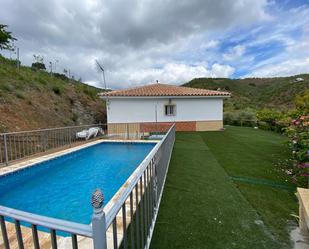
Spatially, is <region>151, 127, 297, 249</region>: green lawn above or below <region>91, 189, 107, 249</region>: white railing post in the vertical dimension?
below

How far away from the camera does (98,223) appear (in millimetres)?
952

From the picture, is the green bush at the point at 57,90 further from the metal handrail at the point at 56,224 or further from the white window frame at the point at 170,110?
the metal handrail at the point at 56,224

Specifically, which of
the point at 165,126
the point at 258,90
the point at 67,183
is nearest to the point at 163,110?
the point at 165,126

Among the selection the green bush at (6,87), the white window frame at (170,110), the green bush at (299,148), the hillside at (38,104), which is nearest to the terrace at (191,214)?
the green bush at (299,148)

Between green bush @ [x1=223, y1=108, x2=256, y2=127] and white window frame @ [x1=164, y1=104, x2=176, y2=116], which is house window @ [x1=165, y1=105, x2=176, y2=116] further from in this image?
green bush @ [x1=223, y1=108, x2=256, y2=127]

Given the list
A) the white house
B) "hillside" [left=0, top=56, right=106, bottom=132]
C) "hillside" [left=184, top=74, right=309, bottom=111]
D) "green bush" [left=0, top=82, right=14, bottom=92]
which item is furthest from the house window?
"hillside" [left=184, top=74, right=309, bottom=111]

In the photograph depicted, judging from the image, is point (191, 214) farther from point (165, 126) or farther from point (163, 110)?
point (163, 110)

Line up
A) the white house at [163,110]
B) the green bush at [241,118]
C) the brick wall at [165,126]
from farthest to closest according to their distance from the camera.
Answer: the green bush at [241,118] < the white house at [163,110] < the brick wall at [165,126]

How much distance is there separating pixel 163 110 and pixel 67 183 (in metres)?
11.0

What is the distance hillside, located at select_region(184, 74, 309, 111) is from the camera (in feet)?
102

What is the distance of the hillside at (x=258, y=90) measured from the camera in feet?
102

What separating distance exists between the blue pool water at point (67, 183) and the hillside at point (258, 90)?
22.6m

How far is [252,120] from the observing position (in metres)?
19.3

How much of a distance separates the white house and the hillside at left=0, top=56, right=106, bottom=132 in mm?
3531
